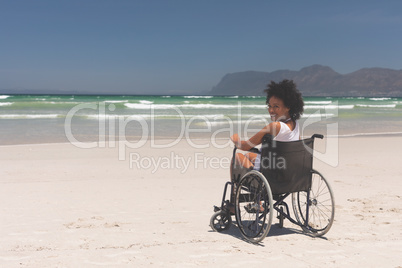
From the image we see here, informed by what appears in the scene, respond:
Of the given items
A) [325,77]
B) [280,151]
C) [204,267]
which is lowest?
[204,267]

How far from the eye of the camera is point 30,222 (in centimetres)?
390

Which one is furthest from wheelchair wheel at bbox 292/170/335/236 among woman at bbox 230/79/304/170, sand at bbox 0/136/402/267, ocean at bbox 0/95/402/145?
ocean at bbox 0/95/402/145

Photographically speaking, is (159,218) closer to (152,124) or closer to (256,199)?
(256,199)

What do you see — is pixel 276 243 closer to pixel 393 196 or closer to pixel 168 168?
pixel 393 196

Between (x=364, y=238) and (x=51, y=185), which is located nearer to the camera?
(x=364, y=238)

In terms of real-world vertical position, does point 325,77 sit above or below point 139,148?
above

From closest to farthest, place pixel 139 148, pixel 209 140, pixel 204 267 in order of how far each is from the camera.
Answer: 1. pixel 204 267
2. pixel 139 148
3. pixel 209 140

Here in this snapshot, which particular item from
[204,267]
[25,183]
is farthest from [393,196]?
[25,183]

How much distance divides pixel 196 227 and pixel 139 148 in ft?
18.8

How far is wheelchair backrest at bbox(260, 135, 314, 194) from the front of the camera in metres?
3.14

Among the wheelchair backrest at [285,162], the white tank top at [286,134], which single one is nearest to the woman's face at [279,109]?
the white tank top at [286,134]

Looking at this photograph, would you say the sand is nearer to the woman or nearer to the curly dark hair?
the woman

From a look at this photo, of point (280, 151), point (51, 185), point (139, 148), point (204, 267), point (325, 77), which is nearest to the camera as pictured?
point (204, 267)

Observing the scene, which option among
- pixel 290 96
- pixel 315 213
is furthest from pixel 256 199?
pixel 315 213
